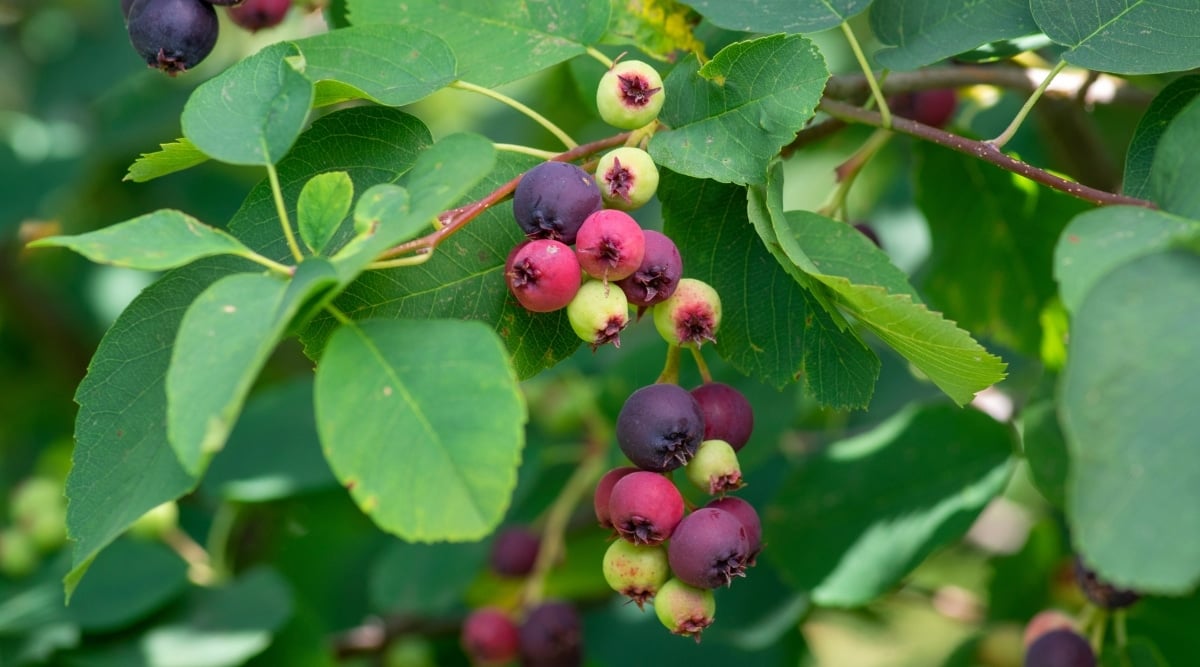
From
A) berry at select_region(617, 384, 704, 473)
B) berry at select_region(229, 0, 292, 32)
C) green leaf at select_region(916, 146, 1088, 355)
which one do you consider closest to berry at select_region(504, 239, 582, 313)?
berry at select_region(617, 384, 704, 473)

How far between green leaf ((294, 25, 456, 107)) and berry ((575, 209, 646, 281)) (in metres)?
0.23

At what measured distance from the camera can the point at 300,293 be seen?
2.64 ft

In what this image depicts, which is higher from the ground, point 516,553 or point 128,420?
point 128,420

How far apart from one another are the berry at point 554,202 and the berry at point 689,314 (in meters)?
0.11

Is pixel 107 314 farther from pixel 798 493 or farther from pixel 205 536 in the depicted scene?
pixel 798 493

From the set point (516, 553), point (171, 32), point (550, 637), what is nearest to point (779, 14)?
point (171, 32)

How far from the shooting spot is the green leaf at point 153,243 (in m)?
0.87

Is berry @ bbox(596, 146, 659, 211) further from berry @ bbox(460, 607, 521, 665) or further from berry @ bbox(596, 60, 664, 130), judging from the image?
berry @ bbox(460, 607, 521, 665)

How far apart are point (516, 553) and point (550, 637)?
0.26m

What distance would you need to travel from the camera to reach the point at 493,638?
187 cm

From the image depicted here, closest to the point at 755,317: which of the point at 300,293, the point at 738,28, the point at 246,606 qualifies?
the point at 738,28

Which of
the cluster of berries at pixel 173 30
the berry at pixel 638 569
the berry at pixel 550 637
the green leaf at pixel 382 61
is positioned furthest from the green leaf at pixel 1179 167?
the berry at pixel 550 637

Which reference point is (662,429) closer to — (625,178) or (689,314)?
(689,314)

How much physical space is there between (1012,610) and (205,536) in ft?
4.87
